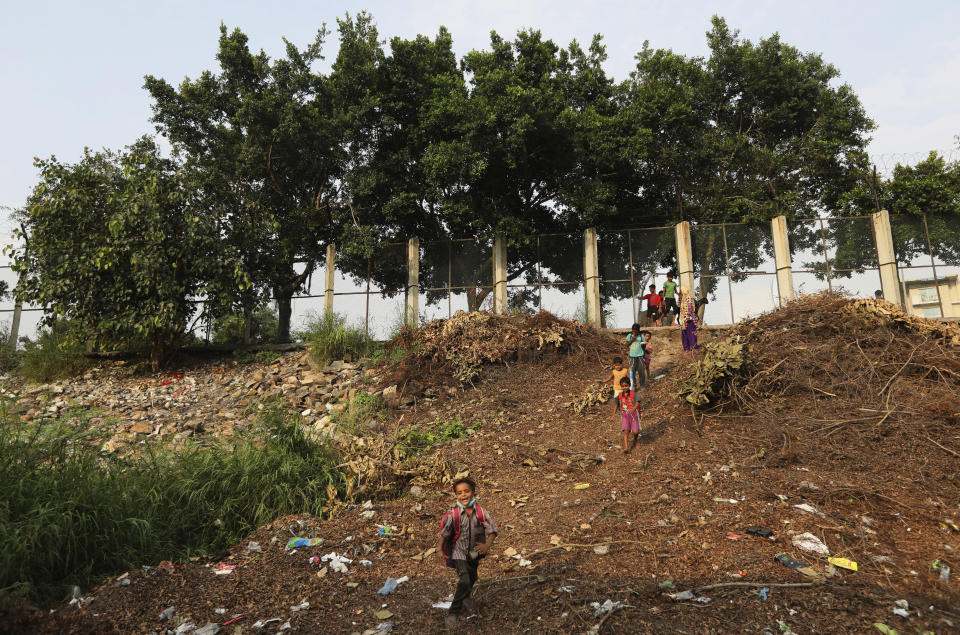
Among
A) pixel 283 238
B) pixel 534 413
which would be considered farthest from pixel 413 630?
pixel 283 238

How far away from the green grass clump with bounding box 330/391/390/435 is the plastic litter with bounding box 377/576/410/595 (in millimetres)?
4161

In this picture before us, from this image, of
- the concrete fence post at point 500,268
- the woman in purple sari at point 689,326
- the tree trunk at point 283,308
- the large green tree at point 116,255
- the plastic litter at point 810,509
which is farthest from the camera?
the tree trunk at point 283,308

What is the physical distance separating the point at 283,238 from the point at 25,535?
11.2 m

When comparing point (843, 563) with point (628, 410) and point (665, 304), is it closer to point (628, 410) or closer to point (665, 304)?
point (628, 410)

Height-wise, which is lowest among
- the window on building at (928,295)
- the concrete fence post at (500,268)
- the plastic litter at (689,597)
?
the plastic litter at (689,597)

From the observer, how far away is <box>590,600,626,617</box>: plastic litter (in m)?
3.55

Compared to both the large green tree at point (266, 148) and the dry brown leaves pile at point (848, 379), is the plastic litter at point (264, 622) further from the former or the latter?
the large green tree at point (266, 148)

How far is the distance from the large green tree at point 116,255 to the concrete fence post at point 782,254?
13441 millimetres

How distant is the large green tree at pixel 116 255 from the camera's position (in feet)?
39.1

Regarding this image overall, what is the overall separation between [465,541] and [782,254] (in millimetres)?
12774

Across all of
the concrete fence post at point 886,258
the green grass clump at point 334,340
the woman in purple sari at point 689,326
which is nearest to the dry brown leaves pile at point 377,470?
the green grass clump at point 334,340

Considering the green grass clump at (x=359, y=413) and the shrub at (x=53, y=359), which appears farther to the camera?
the shrub at (x=53, y=359)

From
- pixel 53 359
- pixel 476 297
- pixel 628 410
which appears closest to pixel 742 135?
pixel 476 297

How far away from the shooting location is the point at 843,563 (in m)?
3.94
